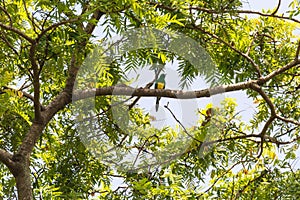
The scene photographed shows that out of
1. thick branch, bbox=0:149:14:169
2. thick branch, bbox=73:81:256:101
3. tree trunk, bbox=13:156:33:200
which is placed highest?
thick branch, bbox=73:81:256:101

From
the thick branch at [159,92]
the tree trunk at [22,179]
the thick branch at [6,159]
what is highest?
the thick branch at [159,92]

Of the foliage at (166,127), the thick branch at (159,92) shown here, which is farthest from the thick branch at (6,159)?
the thick branch at (159,92)

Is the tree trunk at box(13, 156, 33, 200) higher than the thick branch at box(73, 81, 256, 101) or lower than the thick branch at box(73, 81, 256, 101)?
lower

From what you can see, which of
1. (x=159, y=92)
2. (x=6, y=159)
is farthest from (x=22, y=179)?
(x=159, y=92)

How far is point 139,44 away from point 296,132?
1245mm

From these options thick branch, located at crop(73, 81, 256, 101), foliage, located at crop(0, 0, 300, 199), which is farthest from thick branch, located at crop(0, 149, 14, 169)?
thick branch, located at crop(73, 81, 256, 101)

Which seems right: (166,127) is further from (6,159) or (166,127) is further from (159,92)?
(6,159)

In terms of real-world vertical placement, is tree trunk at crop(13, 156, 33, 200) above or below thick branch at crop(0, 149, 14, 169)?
below

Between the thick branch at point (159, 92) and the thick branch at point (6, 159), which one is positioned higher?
the thick branch at point (159, 92)

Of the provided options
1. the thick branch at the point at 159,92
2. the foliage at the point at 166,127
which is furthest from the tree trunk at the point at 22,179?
the thick branch at the point at 159,92

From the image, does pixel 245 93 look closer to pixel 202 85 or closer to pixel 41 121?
pixel 202 85

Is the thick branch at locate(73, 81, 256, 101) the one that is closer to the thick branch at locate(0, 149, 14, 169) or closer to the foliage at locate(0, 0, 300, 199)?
the foliage at locate(0, 0, 300, 199)

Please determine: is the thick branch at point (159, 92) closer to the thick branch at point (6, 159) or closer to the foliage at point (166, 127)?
the foliage at point (166, 127)

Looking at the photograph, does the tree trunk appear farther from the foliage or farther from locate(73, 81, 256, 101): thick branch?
locate(73, 81, 256, 101): thick branch
